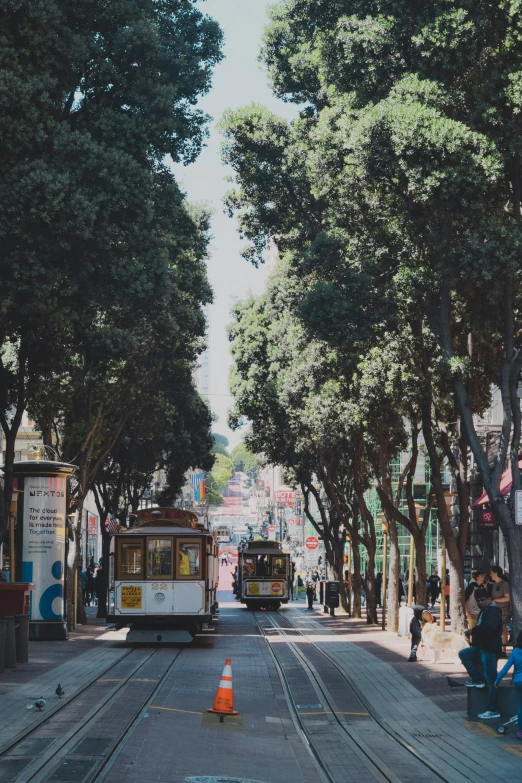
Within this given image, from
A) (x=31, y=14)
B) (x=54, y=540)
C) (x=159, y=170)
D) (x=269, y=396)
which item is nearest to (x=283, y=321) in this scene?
(x=269, y=396)

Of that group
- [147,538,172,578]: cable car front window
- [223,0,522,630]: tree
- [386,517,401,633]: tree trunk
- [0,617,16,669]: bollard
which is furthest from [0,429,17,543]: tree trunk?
[386,517,401,633]: tree trunk

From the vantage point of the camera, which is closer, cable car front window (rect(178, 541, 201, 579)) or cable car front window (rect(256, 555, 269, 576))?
cable car front window (rect(178, 541, 201, 579))

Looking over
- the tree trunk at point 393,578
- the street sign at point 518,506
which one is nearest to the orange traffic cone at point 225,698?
the street sign at point 518,506

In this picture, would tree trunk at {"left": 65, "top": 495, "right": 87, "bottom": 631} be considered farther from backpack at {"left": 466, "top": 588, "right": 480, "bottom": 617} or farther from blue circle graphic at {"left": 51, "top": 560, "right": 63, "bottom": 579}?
backpack at {"left": 466, "top": 588, "right": 480, "bottom": 617}

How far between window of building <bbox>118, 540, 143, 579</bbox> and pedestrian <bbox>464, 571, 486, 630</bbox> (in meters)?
7.98

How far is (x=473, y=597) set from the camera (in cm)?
2377

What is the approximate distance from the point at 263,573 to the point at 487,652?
36105 mm

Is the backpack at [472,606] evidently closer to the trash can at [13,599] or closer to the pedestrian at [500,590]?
the pedestrian at [500,590]

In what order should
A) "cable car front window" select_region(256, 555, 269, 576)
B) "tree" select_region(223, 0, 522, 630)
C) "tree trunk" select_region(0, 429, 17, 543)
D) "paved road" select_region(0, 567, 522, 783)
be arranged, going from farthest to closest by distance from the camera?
"cable car front window" select_region(256, 555, 269, 576) → "tree trunk" select_region(0, 429, 17, 543) → "tree" select_region(223, 0, 522, 630) → "paved road" select_region(0, 567, 522, 783)

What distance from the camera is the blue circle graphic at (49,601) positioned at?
27.7 metres

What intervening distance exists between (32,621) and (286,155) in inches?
518

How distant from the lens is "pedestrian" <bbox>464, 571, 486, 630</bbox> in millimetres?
23156

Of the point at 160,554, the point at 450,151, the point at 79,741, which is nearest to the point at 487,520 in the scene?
the point at 160,554

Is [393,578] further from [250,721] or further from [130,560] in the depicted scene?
[250,721]
